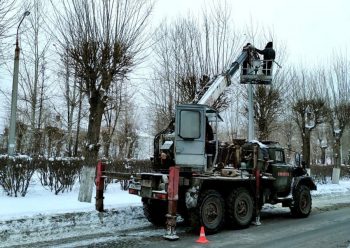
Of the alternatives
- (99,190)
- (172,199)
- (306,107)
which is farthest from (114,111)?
(172,199)

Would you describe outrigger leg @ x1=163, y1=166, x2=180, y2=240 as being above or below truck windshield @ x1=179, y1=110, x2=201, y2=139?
below

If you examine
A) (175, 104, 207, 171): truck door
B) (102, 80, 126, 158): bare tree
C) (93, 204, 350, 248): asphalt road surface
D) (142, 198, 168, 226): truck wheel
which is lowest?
(93, 204, 350, 248): asphalt road surface

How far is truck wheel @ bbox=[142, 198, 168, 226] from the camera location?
10.6m

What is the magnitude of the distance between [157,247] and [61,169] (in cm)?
666

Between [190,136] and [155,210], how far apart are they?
7.52ft

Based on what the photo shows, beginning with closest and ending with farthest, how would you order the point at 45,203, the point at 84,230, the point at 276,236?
the point at 84,230 → the point at 276,236 → the point at 45,203

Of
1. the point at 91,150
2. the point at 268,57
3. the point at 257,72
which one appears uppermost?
the point at 268,57

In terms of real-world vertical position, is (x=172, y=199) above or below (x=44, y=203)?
above

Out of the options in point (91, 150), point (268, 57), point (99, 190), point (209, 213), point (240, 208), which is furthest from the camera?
point (268, 57)

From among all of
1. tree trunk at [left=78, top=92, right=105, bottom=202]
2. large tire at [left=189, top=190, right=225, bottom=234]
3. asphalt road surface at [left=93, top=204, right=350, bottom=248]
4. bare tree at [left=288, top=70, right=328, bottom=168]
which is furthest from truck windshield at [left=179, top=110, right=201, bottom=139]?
bare tree at [left=288, top=70, right=328, bottom=168]

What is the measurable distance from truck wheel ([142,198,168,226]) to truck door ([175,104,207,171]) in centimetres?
147

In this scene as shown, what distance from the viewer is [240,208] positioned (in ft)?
→ 35.0

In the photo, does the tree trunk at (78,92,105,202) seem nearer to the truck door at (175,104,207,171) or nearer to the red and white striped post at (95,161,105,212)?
the red and white striped post at (95,161,105,212)

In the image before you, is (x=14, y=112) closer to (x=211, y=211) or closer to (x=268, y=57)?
(x=211, y=211)
